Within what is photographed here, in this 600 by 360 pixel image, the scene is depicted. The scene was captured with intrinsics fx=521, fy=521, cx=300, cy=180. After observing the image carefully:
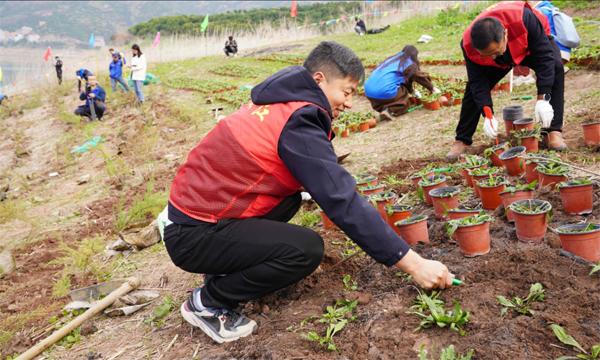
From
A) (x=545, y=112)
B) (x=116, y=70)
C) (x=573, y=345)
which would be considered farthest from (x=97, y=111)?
(x=573, y=345)

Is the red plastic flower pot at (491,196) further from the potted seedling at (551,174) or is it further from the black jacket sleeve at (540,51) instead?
the black jacket sleeve at (540,51)

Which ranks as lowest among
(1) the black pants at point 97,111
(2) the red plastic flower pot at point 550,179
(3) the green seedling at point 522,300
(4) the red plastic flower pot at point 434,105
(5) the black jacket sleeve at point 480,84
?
(1) the black pants at point 97,111

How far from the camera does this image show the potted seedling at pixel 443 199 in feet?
11.2

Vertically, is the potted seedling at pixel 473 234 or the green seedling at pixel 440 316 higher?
the potted seedling at pixel 473 234

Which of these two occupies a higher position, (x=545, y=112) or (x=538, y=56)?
(x=538, y=56)

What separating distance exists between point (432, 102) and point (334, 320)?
551cm

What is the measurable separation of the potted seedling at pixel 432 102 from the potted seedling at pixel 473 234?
4.86 m

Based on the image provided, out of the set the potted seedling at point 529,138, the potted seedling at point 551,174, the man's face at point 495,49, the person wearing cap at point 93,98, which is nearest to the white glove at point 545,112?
the potted seedling at point 529,138

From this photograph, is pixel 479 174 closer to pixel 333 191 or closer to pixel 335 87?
pixel 335 87

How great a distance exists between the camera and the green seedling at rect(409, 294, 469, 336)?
7.44ft

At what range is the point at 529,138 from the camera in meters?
4.34

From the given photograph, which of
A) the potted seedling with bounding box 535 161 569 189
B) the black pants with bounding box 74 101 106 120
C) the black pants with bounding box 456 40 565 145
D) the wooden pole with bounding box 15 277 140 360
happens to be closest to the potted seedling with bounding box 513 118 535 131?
the black pants with bounding box 456 40 565 145

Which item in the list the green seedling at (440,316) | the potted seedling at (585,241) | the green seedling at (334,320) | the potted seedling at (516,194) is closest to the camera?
the green seedling at (440,316)

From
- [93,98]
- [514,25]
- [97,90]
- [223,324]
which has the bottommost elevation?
[93,98]
